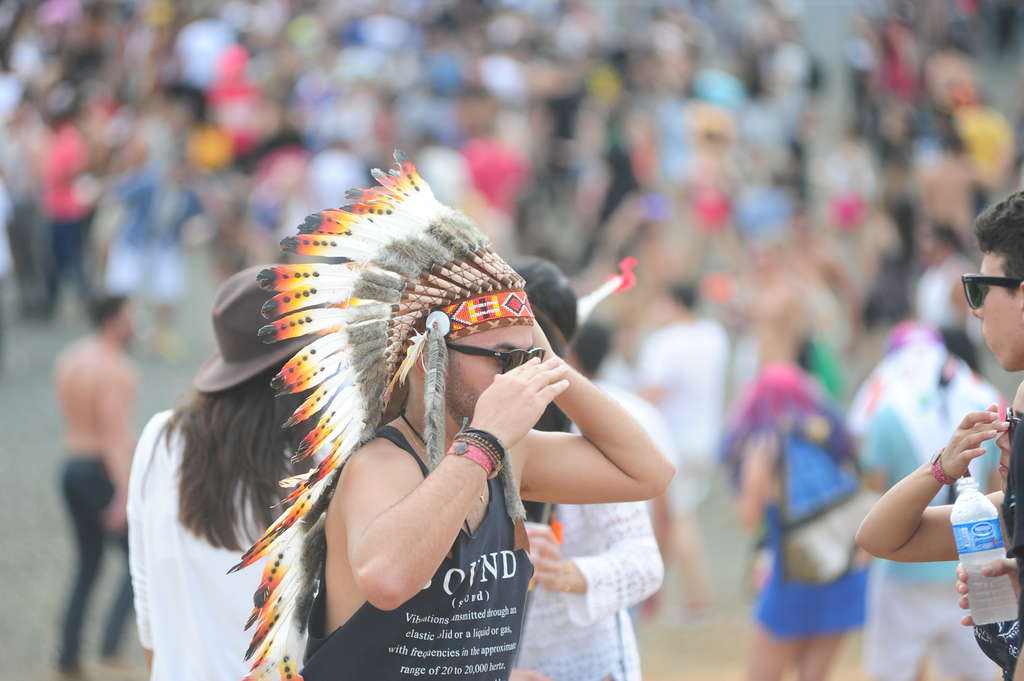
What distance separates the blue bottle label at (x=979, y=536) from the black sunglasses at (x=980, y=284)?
0.42 m

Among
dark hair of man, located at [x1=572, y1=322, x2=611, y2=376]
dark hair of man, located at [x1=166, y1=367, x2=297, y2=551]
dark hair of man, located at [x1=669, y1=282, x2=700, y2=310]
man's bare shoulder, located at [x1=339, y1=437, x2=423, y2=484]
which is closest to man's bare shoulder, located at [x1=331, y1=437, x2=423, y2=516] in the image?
man's bare shoulder, located at [x1=339, y1=437, x2=423, y2=484]

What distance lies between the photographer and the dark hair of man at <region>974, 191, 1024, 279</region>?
2.46 metres

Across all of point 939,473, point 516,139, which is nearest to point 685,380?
point 939,473

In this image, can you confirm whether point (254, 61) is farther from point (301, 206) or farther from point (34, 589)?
point (34, 589)

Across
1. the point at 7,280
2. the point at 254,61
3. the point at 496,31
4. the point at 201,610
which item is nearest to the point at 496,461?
the point at 201,610

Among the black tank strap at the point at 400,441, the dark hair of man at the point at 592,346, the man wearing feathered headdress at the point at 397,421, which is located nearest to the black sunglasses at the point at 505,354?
the man wearing feathered headdress at the point at 397,421

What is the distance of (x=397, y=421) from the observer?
2.51 metres

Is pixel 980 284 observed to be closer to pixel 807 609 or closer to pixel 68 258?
pixel 807 609

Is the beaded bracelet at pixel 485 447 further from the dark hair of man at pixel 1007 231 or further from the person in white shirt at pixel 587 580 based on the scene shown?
the dark hair of man at pixel 1007 231

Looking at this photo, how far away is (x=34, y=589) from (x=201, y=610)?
571 centimetres

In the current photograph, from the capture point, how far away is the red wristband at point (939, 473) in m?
2.50

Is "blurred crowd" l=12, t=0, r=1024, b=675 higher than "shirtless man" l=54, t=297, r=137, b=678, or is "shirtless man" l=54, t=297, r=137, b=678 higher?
"blurred crowd" l=12, t=0, r=1024, b=675

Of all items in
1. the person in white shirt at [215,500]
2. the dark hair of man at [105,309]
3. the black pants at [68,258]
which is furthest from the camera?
the black pants at [68,258]

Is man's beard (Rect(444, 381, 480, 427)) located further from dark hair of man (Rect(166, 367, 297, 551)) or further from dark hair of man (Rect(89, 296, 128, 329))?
dark hair of man (Rect(89, 296, 128, 329))
